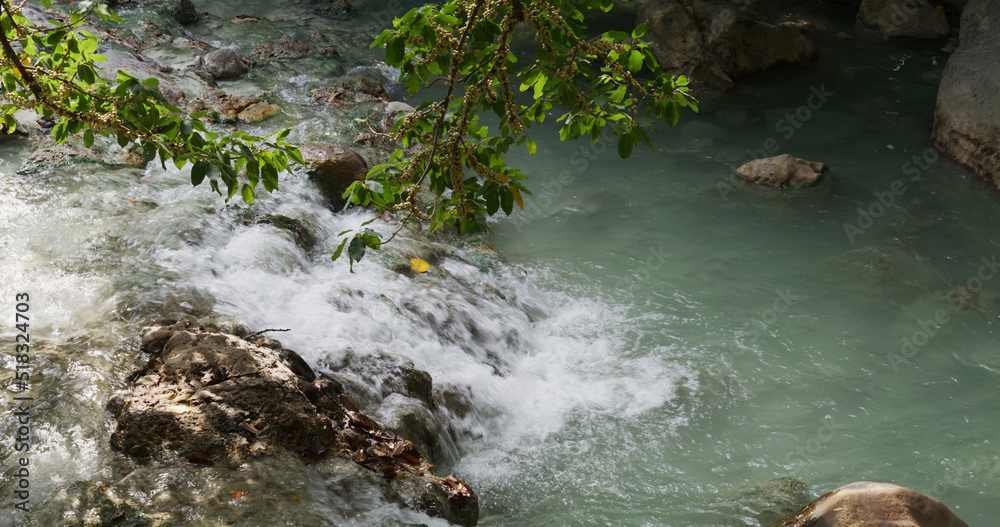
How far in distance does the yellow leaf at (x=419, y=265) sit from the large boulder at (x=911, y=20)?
1154 centimetres

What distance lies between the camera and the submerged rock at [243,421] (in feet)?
10.0

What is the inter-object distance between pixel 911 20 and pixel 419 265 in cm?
1193

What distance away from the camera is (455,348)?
17.7 ft

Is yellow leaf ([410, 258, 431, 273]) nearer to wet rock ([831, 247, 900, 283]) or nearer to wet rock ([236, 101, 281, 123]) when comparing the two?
wet rock ([236, 101, 281, 123])

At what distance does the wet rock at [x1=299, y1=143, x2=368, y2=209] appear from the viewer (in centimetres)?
703

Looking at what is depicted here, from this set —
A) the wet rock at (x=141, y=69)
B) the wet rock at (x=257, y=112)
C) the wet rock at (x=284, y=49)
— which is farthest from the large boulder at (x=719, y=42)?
the wet rock at (x=141, y=69)

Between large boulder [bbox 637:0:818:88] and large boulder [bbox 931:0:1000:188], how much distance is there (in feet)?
8.63

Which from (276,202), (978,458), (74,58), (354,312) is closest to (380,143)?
(276,202)

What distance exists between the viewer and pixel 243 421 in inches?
125

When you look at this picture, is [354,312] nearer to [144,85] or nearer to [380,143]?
[144,85]

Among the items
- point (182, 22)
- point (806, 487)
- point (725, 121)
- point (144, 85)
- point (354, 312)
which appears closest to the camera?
point (144, 85)

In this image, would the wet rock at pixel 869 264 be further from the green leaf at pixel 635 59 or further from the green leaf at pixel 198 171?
the green leaf at pixel 198 171

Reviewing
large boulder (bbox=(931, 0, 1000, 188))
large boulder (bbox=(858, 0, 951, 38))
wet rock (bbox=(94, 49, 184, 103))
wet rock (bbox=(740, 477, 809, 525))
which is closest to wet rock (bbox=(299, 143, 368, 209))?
wet rock (bbox=(94, 49, 184, 103))

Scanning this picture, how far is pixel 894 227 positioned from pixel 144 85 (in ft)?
25.6
